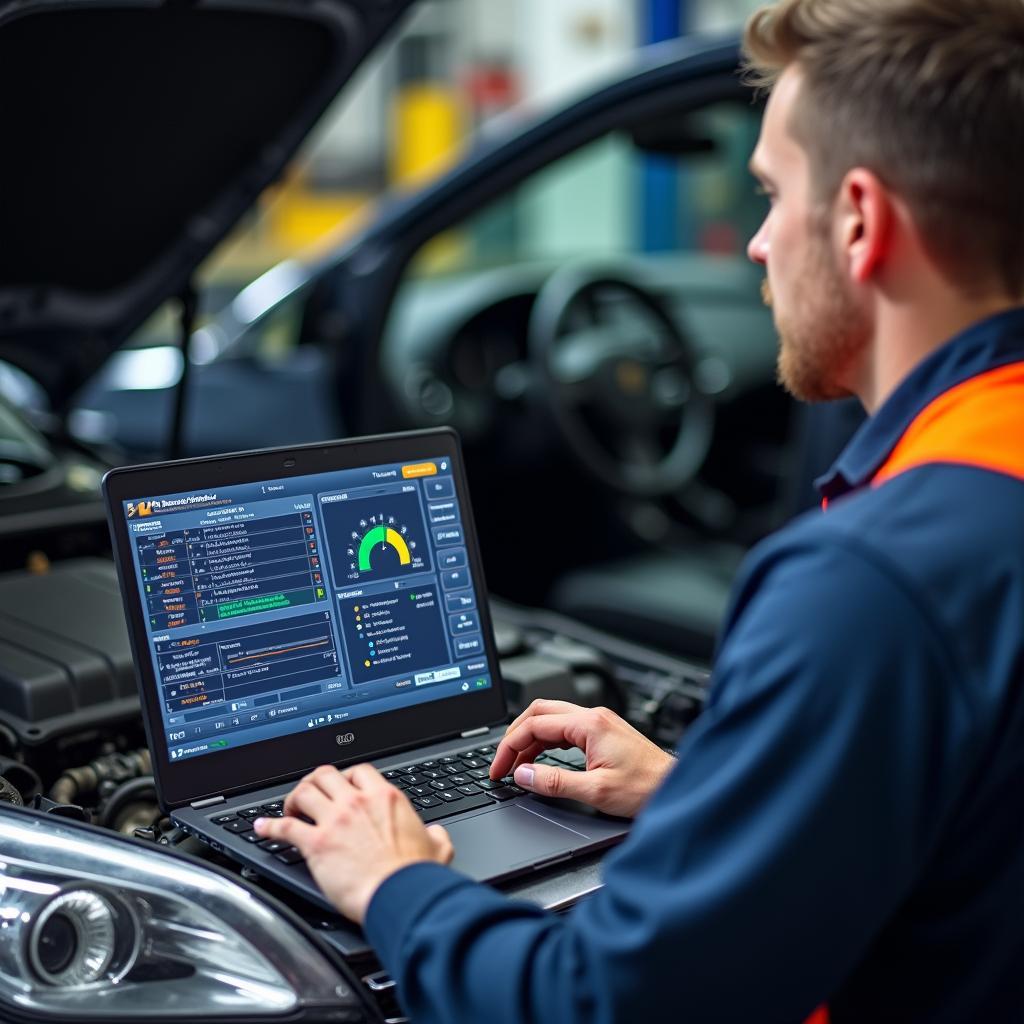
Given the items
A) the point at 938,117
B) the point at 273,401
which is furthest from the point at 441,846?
the point at 273,401

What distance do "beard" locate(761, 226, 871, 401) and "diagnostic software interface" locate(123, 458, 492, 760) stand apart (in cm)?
56

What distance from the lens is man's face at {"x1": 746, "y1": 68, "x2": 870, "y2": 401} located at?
3.63 feet

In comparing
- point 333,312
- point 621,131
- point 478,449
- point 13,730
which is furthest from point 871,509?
point 478,449

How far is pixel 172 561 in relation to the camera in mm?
1461

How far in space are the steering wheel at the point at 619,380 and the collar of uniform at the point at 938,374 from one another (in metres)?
2.53

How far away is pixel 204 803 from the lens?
1.43 metres

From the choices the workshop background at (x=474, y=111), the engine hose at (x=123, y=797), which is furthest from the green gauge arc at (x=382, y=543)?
the workshop background at (x=474, y=111)

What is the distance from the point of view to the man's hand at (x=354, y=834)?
1.15 meters

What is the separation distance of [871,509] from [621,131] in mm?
2113

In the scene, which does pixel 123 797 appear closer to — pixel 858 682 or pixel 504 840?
pixel 504 840

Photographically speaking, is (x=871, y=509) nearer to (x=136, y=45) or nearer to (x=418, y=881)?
(x=418, y=881)

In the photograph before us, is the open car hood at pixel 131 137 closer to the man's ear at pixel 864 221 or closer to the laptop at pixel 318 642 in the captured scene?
the laptop at pixel 318 642

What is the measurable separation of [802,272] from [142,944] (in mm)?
786

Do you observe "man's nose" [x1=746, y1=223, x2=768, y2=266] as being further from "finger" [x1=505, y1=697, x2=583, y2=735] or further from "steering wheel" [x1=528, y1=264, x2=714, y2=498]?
"steering wheel" [x1=528, y1=264, x2=714, y2=498]
